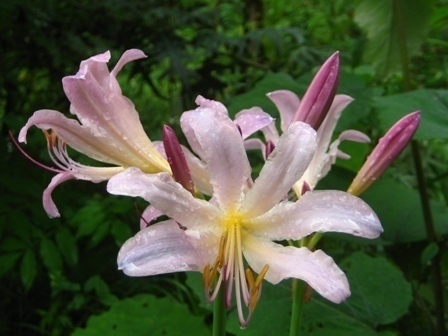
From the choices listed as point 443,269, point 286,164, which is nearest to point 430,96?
point 443,269

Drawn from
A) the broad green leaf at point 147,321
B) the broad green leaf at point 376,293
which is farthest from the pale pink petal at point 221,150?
the broad green leaf at point 147,321

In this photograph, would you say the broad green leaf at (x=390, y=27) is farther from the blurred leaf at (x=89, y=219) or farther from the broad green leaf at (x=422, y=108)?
the blurred leaf at (x=89, y=219)

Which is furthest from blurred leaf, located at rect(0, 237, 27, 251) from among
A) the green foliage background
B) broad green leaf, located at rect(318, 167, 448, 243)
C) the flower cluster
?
the flower cluster

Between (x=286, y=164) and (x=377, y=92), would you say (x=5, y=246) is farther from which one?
(x=286, y=164)

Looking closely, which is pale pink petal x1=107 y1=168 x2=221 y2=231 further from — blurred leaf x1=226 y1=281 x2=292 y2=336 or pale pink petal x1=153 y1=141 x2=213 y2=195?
blurred leaf x1=226 y1=281 x2=292 y2=336

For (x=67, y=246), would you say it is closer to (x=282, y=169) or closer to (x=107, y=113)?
(x=107, y=113)

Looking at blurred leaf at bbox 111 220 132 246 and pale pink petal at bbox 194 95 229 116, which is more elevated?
pale pink petal at bbox 194 95 229 116

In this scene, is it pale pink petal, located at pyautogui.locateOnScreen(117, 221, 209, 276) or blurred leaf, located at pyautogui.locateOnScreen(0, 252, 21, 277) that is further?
blurred leaf, located at pyautogui.locateOnScreen(0, 252, 21, 277)

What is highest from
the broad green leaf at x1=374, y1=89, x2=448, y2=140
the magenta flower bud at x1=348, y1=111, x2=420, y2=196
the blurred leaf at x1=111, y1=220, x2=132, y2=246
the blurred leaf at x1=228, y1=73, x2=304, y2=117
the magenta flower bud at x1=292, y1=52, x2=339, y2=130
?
the magenta flower bud at x1=292, y1=52, x2=339, y2=130
